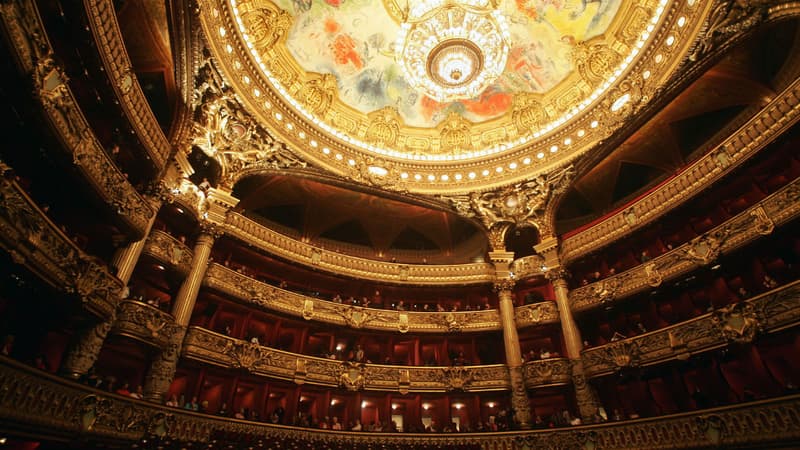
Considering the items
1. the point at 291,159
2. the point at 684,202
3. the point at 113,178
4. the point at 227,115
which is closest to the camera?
the point at 113,178

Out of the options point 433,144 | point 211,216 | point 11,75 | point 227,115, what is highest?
point 433,144

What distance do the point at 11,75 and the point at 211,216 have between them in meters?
8.54

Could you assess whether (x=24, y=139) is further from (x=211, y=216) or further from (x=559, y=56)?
(x=559, y=56)

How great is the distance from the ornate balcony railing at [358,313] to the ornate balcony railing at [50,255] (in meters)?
5.52

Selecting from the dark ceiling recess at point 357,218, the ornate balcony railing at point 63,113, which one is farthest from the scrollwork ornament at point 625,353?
the ornate balcony railing at point 63,113

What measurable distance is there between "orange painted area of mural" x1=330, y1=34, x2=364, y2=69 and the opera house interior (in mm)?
92

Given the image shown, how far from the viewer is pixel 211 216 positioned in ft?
49.2

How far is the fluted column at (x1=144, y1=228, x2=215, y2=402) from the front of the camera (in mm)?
11398

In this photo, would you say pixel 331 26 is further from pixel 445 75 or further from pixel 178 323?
pixel 178 323

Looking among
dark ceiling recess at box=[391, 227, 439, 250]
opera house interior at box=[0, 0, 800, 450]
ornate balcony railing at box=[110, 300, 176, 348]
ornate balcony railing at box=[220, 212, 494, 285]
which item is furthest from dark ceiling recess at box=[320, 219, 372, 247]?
ornate balcony railing at box=[110, 300, 176, 348]

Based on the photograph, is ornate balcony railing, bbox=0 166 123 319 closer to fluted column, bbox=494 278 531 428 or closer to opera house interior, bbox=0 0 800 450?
opera house interior, bbox=0 0 800 450

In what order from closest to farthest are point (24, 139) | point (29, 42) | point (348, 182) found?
1. point (29, 42)
2. point (24, 139)
3. point (348, 182)

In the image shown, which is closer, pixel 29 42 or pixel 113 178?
pixel 29 42

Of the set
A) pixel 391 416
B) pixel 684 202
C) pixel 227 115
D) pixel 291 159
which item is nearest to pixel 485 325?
pixel 391 416
